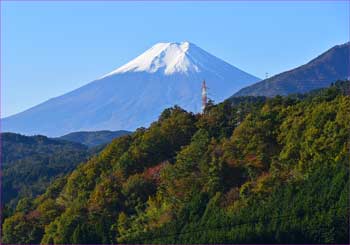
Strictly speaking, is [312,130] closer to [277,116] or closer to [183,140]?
[277,116]

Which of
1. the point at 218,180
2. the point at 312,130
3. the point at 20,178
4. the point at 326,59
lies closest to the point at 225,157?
the point at 218,180

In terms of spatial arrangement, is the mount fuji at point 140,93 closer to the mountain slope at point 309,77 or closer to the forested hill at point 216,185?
the mountain slope at point 309,77

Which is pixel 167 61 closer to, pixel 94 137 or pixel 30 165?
pixel 94 137

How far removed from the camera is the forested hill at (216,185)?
776 inches

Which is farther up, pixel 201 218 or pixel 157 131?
pixel 157 131

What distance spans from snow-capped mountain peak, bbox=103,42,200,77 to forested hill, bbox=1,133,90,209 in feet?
231

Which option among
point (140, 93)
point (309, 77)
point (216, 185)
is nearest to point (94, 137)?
point (309, 77)

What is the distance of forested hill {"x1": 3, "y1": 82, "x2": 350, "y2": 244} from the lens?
776 inches

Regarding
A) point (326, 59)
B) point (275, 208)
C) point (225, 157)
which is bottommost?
point (275, 208)

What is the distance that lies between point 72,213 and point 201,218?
14.4 ft

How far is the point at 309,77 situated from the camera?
9331cm

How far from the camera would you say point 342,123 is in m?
22.3

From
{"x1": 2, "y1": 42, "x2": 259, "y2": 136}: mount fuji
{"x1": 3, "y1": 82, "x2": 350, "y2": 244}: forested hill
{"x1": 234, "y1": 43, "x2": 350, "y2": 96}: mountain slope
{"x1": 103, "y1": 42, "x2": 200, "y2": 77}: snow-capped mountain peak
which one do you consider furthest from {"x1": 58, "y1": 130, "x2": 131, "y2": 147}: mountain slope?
{"x1": 3, "y1": 82, "x2": 350, "y2": 244}: forested hill

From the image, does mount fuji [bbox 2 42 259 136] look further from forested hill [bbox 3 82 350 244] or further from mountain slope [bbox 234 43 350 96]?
forested hill [bbox 3 82 350 244]
